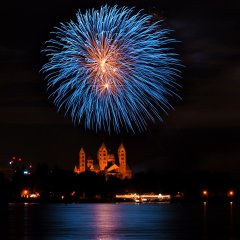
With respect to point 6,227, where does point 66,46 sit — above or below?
above

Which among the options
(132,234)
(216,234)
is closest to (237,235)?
(216,234)

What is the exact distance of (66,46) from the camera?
69.9m

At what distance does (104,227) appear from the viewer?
97188 mm

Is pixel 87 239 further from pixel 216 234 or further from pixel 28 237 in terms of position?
pixel 216 234

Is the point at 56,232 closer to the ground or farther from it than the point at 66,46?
closer to the ground

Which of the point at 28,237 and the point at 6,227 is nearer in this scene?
the point at 28,237

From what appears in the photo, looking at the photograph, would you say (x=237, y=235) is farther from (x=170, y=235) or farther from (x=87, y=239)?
(x=87, y=239)

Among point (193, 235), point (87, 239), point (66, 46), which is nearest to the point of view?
point (66, 46)

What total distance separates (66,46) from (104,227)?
3342 cm

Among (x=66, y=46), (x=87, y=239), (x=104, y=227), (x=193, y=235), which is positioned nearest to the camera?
(x=66, y=46)

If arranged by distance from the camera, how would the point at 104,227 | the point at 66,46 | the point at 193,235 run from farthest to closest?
the point at 104,227 < the point at 193,235 < the point at 66,46

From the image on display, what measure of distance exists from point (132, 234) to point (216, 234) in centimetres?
883

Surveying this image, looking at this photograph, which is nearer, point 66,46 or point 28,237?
point 66,46

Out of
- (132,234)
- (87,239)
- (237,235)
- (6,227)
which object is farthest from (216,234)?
(6,227)
